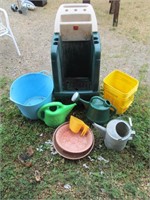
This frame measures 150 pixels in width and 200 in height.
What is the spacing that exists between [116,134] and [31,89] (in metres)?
0.89

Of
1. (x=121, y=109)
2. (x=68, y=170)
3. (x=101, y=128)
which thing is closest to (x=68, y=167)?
(x=68, y=170)

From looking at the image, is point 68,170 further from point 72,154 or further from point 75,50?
point 75,50

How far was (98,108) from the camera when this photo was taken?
5.67ft

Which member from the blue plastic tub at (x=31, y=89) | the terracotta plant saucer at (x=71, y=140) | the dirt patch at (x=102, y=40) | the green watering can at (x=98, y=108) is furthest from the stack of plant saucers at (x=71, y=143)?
the dirt patch at (x=102, y=40)

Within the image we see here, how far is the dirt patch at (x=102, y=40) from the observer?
260cm

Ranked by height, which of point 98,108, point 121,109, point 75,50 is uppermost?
point 75,50

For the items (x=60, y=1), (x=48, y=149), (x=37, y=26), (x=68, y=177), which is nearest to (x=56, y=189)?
(x=68, y=177)

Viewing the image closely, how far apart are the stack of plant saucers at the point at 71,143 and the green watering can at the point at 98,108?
0.12 metres

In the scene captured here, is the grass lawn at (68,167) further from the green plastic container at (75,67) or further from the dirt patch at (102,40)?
the dirt patch at (102,40)

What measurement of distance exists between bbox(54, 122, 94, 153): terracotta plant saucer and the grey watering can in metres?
0.13

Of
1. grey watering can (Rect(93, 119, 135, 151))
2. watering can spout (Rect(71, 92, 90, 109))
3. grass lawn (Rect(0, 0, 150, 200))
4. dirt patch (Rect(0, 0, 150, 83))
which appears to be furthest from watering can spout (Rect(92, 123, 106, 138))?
dirt patch (Rect(0, 0, 150, 83))

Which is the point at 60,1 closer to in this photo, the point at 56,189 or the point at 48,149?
the point at 48,149

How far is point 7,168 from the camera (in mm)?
1602

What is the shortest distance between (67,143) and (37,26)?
7.22 feet
